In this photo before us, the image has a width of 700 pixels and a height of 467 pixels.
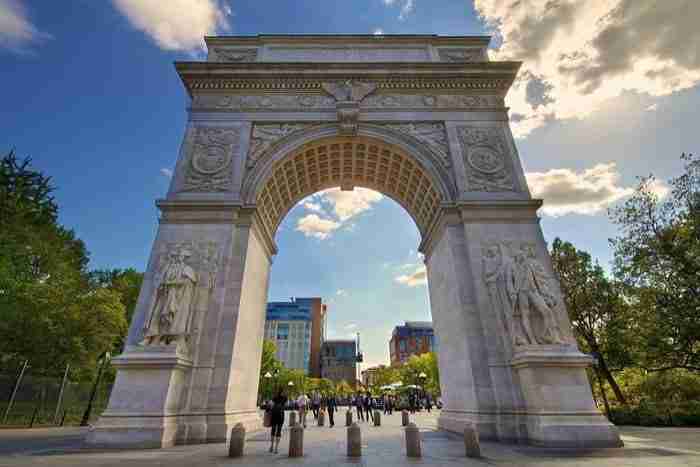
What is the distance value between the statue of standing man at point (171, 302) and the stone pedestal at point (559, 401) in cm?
1061

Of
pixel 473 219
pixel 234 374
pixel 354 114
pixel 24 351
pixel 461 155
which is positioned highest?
pixel 354 114

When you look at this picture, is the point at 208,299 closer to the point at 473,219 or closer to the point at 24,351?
the point at 473,219

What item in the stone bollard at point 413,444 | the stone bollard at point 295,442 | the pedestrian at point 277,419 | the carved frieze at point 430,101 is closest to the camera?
the stone bollard at point 413,444

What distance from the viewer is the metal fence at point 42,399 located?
1903 centimetres

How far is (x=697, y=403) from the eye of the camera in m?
17.8

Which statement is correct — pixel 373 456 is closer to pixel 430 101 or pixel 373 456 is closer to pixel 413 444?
pixel 413 444

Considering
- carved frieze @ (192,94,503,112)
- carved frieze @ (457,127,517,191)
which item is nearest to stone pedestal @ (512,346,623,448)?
carved frieze @ (457,127,517,191)

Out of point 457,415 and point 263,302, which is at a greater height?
point 263,302

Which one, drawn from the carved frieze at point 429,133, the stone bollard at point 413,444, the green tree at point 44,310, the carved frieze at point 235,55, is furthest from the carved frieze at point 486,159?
the green tree at point 44,310

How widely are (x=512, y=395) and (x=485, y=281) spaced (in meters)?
3.68

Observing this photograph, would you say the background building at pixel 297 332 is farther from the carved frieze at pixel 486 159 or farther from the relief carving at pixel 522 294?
the relief carving at pixel 522 294

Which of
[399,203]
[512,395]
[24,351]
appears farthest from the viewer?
[24,351]

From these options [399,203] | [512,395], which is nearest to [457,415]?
[512,395]

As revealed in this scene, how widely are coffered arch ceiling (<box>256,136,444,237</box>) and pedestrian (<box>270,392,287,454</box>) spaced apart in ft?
25.4
